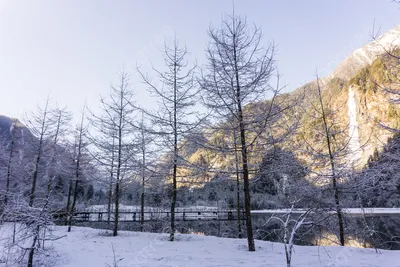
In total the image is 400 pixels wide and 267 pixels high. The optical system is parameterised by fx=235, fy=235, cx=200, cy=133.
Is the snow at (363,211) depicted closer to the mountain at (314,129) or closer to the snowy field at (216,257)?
the snowy field at (216,257)

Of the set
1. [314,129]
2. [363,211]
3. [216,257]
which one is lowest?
[216,257]

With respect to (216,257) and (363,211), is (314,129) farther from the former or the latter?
(216,257)

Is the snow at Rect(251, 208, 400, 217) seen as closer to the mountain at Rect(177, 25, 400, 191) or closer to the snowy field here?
the snowy field

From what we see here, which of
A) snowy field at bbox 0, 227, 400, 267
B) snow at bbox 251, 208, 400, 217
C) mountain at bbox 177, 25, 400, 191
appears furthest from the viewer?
mountain at bbox 177, 25, 400, 191

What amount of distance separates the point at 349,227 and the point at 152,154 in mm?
8939

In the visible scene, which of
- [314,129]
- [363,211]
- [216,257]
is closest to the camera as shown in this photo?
[363,211]

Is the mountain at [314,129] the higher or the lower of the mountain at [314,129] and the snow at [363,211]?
the higher

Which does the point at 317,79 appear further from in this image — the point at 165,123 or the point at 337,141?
the point at 165,123

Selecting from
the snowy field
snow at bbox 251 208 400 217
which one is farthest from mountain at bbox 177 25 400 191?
the snowy field

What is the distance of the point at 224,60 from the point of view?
8.02 metres

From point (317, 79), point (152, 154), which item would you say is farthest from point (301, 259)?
point (317, 79)

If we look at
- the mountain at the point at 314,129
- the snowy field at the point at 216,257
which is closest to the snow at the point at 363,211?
the snowy field at the point at 216,257

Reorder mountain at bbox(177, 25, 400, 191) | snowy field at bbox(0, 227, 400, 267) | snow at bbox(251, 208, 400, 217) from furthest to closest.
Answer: mountain at bbox(177, 25, 400, 191), snow at bbox(251, 208, 400, 217), snowy field at bbox(0, 227, 400, 267)

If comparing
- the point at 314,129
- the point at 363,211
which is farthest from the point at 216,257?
the point at 314,129
